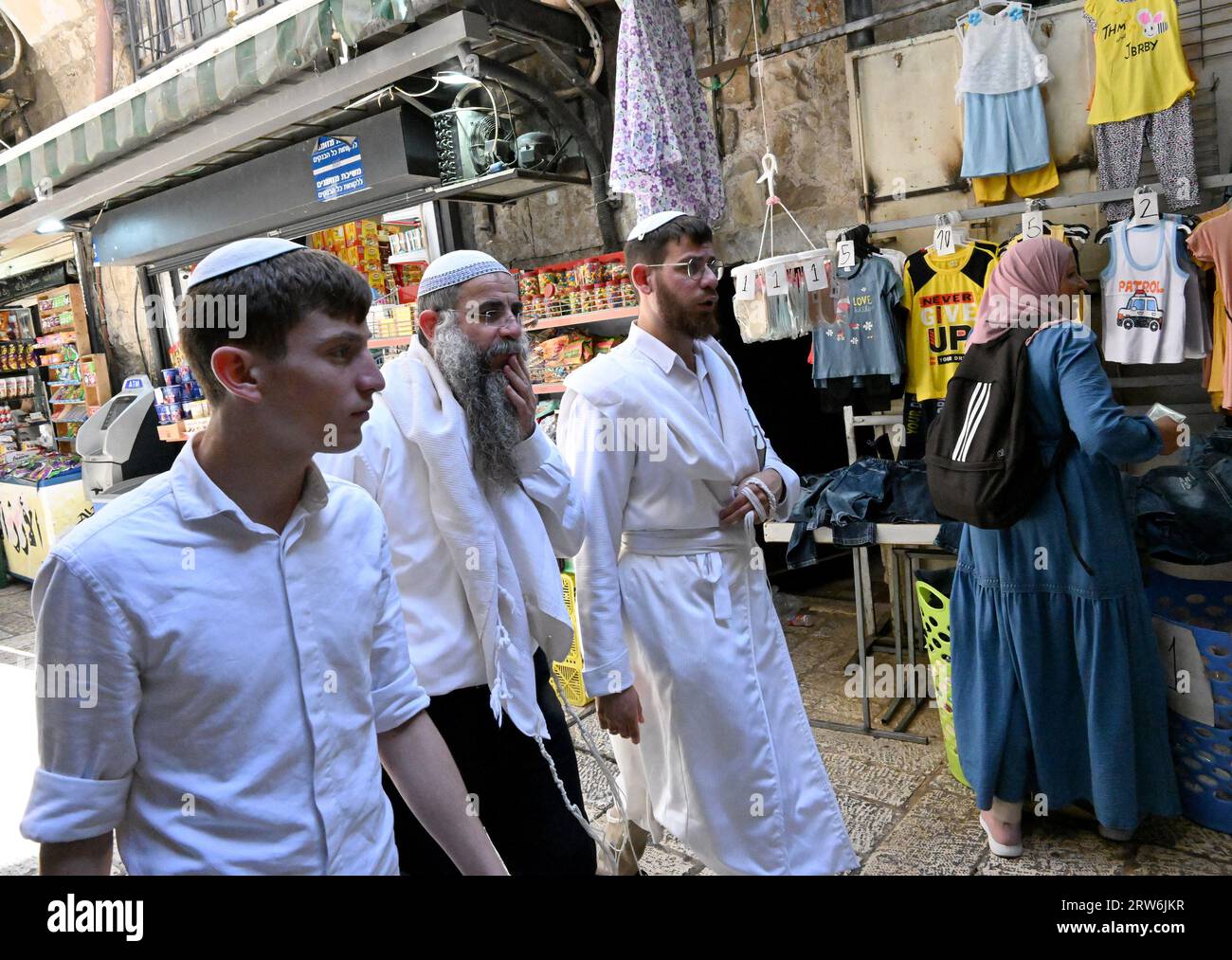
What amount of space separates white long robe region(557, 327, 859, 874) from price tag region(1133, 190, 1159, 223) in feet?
7.41

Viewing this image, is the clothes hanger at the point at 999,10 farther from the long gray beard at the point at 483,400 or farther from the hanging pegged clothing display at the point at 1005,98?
the long gray beard at the point at 483,400

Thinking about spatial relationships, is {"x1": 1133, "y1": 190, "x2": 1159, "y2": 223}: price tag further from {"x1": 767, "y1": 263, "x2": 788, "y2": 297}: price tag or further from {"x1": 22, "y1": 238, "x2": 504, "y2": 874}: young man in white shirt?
{"x1": 22, "y1": 238, "x2": 504, "y2": 874}: young man in white shirt

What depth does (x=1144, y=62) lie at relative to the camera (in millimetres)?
3512

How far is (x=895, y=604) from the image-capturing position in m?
4.12

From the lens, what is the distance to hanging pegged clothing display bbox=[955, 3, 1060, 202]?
3.78 meters

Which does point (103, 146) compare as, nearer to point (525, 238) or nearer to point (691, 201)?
point (525, 238)

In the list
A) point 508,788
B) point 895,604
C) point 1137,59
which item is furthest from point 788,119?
point 508,788

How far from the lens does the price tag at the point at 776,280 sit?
401 centimetres

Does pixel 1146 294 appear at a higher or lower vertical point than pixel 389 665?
higher

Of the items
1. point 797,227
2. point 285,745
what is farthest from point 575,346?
point 285,745

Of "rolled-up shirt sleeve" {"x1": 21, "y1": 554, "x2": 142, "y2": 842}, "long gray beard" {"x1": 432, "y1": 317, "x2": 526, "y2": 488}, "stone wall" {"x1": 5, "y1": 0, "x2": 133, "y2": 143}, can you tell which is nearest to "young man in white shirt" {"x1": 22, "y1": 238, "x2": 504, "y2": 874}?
"rolled-up shirt sleeve" {"x1": 21, "y1": 554, "x2": 142, "y2": 842}

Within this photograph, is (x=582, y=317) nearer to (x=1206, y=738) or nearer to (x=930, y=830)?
(x=930, y=830)

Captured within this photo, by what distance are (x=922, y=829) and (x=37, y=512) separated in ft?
26.4
